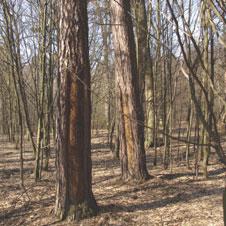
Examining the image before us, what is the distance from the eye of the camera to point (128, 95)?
5.93 m

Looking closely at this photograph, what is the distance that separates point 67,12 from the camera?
4180 mm

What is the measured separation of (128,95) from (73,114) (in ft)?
6.31

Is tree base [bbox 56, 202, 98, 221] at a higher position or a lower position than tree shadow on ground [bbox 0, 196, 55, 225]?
higher

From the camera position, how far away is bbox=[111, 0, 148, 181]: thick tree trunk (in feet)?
19.4

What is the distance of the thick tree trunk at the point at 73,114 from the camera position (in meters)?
Result: 4.18

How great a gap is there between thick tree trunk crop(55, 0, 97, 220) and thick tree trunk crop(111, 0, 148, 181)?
170 cm

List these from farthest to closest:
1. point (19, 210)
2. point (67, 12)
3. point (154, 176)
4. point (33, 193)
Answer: point (154, 176)
point (33, 193)
point (19, 210)
point (67, 12)

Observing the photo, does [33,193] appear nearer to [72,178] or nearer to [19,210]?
[19,210]

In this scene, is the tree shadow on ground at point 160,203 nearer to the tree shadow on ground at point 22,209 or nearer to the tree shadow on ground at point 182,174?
the tree shadow on ground at point 182,174

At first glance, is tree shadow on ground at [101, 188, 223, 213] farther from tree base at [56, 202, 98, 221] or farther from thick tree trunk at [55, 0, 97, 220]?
thick tree trunk at [55, 0, 97, 220]

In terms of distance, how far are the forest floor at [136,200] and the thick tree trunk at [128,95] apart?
0.41 metres

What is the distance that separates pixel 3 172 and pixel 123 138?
3513 millimetres

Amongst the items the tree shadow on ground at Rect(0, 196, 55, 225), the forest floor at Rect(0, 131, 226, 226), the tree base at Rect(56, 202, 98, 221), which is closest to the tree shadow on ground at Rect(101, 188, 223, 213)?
the forest floor at Rect(0, 131, 226, 226)

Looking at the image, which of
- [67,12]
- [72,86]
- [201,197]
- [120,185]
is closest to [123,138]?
[120,185]
